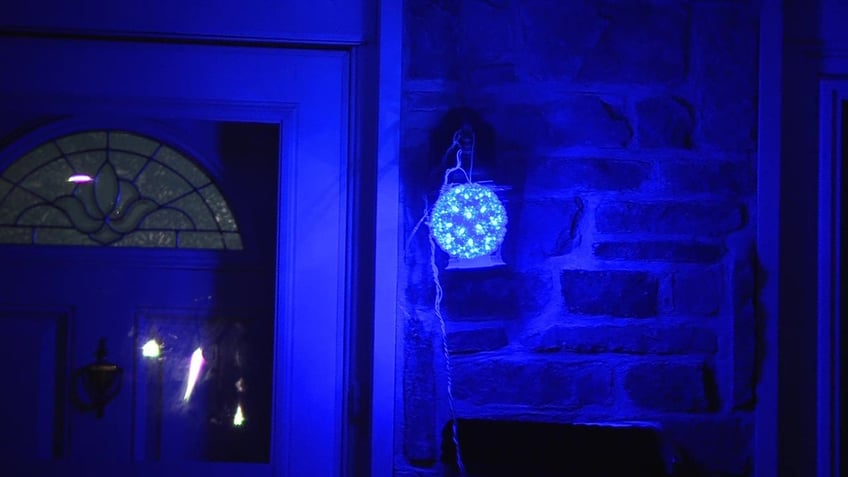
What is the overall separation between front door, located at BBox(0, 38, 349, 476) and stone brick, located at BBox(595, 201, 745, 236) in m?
0.82

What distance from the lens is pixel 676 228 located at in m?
2.00

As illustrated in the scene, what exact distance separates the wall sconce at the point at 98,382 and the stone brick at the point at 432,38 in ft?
4.27

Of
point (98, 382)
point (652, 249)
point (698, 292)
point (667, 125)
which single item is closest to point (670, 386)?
point (698, 292)

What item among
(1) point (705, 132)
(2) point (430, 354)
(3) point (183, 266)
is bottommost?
(2) point (430, 354)

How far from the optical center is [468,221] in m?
1.80

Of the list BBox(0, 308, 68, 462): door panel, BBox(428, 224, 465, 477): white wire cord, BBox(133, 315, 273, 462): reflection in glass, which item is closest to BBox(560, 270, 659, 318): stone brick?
BBox(428, 224, 465, 477): white wire cord

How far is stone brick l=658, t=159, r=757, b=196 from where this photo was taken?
2.00 metres

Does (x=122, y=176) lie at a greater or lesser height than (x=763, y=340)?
greater

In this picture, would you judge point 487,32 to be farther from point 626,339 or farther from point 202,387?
point 202,387

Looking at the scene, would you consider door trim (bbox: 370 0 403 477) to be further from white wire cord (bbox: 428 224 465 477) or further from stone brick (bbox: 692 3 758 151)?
stone brick (bbox: 692 3 758 151)

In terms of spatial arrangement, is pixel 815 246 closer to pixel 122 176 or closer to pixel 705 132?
pixel 705 132

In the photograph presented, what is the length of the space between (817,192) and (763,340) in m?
0.51

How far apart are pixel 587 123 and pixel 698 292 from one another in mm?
598

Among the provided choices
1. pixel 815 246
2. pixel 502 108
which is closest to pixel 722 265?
pixel 815 246
